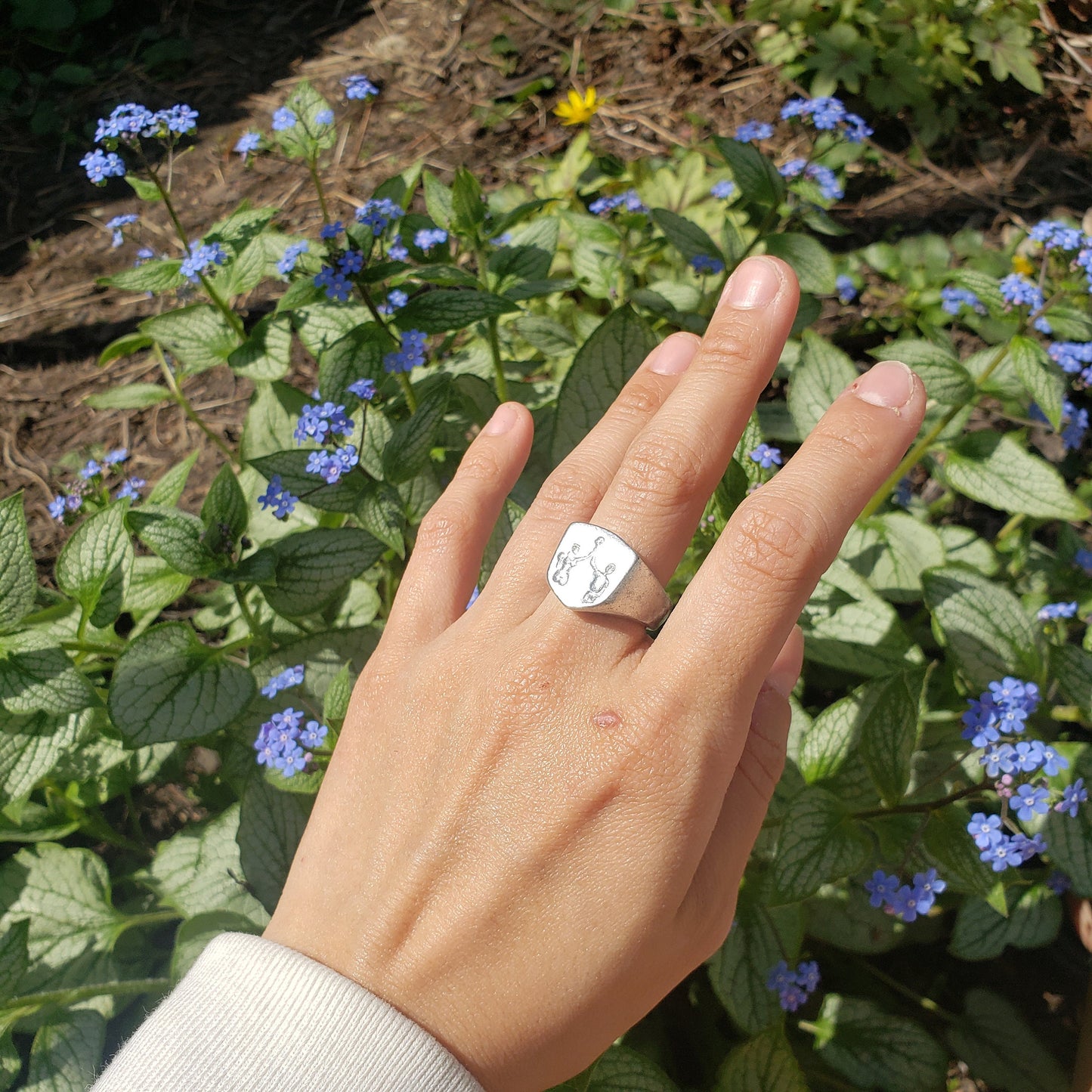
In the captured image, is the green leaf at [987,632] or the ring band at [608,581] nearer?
the ring band at [608,581]

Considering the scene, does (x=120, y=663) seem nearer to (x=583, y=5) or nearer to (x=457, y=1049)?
(x=457, y=1049)

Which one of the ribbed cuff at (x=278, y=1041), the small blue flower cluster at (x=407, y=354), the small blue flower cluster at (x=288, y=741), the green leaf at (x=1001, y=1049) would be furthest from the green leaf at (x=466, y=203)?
Answer: the green leaf at (x=1001, y=1049)

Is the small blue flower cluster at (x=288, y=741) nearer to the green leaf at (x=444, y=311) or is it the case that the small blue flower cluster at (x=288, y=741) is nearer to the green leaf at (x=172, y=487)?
the green leaf at (x=172, y=487)

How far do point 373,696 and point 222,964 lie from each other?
1.82ft

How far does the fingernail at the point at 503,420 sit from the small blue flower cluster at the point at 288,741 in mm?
810

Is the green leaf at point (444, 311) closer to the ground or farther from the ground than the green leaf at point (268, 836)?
farther from the ground

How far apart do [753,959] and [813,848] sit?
0.56m

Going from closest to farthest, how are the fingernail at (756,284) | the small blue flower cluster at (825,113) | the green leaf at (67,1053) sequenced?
the fingernail at (756,284) < the green leaf at (67,1053) < the small blue flower cluster at (825,113)

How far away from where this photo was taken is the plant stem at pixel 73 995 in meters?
2.21

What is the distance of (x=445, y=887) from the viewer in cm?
155

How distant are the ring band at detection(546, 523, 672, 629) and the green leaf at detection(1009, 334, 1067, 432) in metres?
1.51

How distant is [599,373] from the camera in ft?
8.86

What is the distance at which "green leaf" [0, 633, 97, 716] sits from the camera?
83.8 inches

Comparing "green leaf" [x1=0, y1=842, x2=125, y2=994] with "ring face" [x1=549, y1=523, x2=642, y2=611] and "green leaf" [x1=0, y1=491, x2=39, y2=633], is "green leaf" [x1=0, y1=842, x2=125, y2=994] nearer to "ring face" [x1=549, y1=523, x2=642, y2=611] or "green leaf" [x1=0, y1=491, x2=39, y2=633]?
"green leaf" [x1=0, y1=491, x2=39, y2=633]
